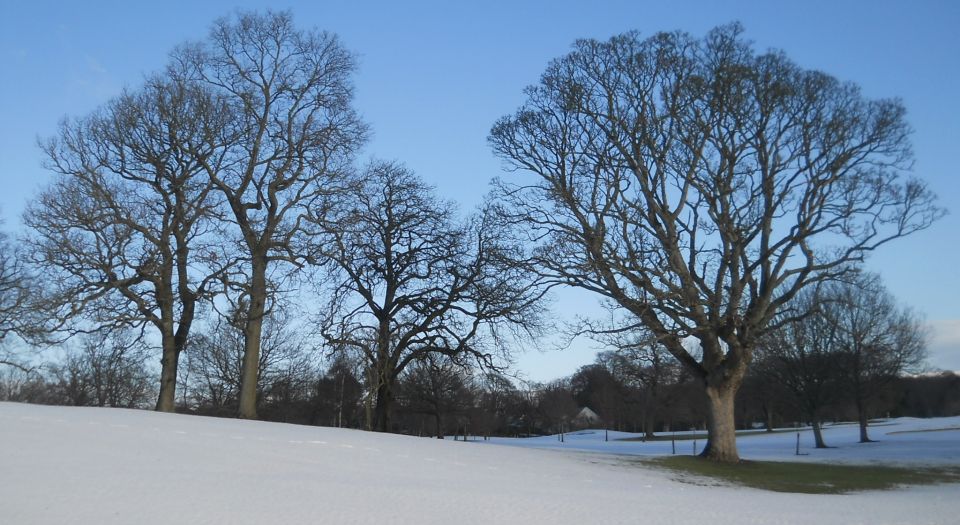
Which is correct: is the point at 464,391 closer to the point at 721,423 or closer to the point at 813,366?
the point at 813,366

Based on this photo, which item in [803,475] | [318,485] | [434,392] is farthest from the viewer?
[434,392]

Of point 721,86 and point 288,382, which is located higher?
point 721,86

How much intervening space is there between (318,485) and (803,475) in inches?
706

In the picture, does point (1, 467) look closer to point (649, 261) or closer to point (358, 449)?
point (358, 449)

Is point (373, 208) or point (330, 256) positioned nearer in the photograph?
point (330, 256)

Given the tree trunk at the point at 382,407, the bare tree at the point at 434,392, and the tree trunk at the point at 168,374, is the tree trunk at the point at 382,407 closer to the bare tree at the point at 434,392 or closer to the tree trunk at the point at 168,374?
the tree trunk at the point at 168,374

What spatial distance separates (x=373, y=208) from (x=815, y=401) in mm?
28744

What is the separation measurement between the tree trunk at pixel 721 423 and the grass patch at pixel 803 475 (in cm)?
51

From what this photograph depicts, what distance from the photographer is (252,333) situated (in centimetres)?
2742

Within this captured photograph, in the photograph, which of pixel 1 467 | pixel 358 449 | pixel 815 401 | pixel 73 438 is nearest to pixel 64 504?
pixel 1 467

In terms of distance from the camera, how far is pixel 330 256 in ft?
90.6

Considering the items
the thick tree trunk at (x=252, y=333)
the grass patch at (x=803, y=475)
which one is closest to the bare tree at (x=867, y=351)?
the grass patch at (x=803, y=475)

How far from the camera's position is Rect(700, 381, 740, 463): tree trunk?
2622 cm

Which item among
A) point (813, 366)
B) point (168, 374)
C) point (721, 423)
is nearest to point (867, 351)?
point (813, 366)
